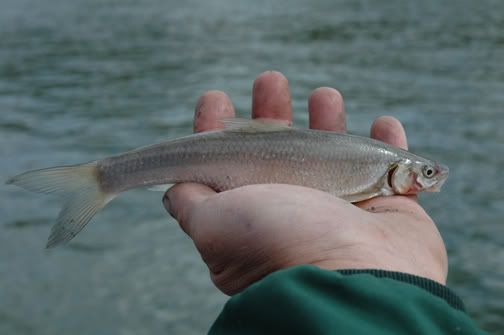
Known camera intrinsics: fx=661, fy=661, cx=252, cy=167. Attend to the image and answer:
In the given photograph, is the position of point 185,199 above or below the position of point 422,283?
below

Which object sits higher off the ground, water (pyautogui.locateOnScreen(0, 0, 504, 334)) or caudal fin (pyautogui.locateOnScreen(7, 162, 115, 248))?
caudal fin (pyautogui.locateOnScreen(7, 162, 115, 248))

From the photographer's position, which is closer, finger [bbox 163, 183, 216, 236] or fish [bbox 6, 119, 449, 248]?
finger [bbox 163, 183, 216, 236]

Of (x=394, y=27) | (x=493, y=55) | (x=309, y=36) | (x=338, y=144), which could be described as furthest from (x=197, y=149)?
(x=394, y=27)

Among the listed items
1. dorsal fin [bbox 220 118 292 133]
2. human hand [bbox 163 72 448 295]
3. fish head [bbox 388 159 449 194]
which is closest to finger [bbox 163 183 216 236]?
human hand [bbox 163 72 448 295]

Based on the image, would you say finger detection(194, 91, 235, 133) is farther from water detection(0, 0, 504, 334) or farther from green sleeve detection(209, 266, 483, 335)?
green sleeve detection(209, 266, 483, 335)

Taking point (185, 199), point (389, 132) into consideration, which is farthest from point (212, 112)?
point (389, 132)

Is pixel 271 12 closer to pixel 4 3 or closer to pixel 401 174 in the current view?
pixel 4 3

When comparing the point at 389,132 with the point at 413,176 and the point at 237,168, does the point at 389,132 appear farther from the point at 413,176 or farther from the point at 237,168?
the point at 237,168
